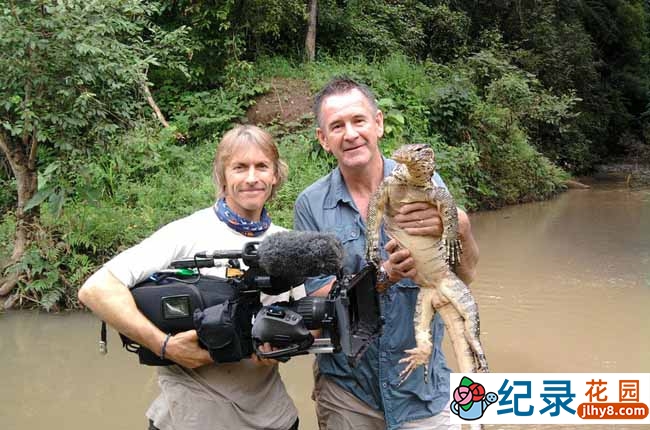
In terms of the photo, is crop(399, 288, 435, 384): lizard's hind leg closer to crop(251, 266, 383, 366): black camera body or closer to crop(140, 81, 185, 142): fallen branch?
crop(251, 266, 383, 366): black camera body

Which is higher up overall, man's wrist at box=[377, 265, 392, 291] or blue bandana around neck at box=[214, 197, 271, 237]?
blue bandana around neck at box=[214, 197, 271, 237]

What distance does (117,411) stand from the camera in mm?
4352

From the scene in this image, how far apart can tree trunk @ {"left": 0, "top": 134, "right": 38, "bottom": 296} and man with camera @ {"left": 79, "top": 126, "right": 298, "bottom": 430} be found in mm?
4644

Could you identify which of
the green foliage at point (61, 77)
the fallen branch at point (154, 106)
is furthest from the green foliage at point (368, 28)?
the green foliage at point (61, 77)

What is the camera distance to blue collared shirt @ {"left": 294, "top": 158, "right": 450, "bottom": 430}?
2.11 meters

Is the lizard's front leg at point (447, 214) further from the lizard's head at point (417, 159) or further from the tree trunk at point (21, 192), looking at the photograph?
the tree trunk at point (21, 192)

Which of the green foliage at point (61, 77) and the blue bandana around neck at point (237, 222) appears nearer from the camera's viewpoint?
the blue bandana around neck at point (237, 222)

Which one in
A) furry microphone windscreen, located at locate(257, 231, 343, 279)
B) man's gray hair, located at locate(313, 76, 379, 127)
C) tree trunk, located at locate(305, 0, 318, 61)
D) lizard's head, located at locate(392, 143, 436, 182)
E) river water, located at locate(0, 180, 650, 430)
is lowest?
river water, located at locate(0, 180, 650, 430)

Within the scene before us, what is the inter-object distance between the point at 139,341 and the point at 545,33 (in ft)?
57.0

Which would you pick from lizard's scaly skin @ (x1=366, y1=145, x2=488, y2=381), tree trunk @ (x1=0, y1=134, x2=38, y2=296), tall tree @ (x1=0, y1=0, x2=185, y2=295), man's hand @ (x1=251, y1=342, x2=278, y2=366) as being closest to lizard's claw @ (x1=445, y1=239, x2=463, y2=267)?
lizard's scaly skin @ (x1=366, y1=145, x2=488, y2=381)

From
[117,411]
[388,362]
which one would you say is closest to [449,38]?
[117,411]

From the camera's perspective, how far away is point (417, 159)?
195 centimetres

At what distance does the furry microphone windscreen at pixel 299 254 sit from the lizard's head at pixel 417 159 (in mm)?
461

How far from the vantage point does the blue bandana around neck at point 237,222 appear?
195cm
